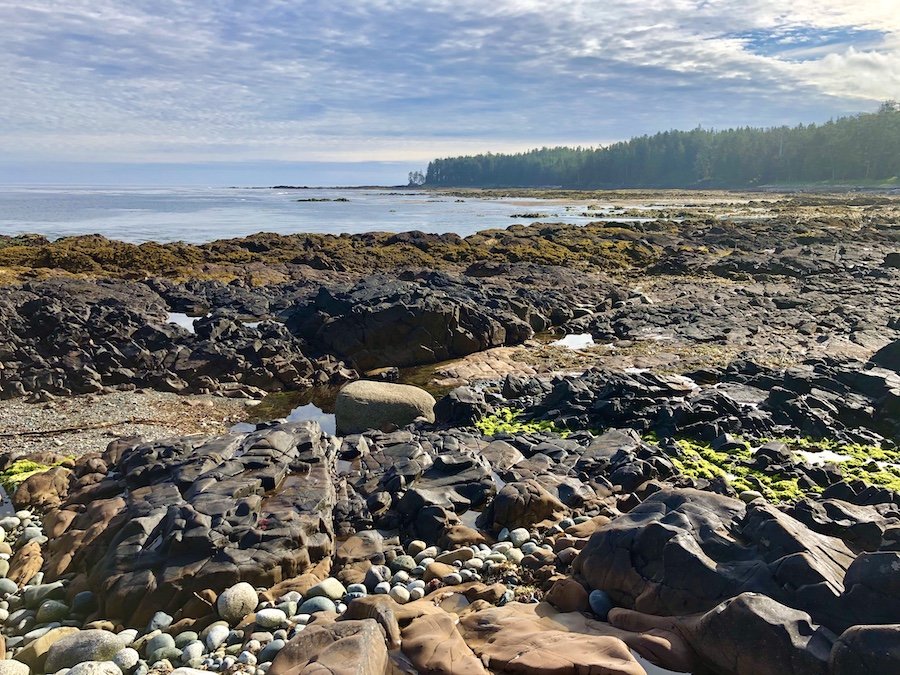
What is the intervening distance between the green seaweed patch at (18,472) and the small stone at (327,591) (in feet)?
25.3

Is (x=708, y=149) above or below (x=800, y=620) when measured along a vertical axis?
above

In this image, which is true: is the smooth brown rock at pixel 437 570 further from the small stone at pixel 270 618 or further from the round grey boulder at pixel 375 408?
the round grey boulder at pixel 375 408

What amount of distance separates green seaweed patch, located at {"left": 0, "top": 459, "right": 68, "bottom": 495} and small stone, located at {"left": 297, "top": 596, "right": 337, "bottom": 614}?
311 inches


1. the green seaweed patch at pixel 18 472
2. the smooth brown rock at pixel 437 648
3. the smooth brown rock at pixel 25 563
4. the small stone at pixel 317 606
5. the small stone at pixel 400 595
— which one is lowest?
the green seaweed patch at pixel 18 472

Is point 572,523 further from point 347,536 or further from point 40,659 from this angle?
point 40,659

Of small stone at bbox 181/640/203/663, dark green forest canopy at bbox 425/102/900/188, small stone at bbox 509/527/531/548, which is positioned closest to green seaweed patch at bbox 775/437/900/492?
small stone at bbox 509/527/531/548

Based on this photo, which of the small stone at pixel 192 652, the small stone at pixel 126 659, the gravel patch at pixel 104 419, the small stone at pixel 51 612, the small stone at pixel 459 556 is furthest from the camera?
the gravel patch at pixel 104 419

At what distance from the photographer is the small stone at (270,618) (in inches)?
293

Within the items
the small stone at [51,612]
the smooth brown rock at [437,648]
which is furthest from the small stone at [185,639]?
the smooth brown rock at [437,648]

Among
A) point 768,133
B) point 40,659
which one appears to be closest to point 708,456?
point 40,659

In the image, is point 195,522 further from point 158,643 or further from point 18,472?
point 18,472

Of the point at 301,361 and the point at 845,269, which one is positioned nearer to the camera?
the point at 301,361

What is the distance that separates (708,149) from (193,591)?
215m

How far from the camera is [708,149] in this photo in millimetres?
197250
